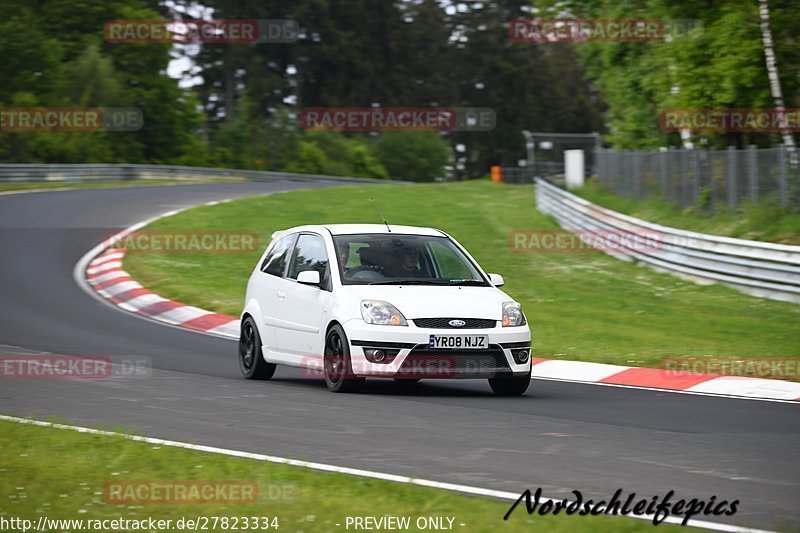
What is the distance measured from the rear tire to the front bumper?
48cm

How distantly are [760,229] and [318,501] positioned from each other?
19145 millimetres

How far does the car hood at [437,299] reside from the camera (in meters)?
11.5

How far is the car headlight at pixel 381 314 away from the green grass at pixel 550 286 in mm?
4258

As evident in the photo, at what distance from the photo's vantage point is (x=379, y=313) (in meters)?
11.5

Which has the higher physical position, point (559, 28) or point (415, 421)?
point (559, 28)

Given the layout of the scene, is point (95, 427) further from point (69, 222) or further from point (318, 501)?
point (69, 222)

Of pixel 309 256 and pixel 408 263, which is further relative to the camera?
pixel 309 256

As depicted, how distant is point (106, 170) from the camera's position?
174 feet

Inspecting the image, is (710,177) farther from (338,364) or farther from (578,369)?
(338,364)

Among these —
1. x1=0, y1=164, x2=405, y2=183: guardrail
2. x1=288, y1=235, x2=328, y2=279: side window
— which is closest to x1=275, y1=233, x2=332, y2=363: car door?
x1=288, y1=235, x2=328, y2=279: side window

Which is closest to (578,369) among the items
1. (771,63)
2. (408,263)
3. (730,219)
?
(408,263)

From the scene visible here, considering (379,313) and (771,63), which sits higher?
(771,63)

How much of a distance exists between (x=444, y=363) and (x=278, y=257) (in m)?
2.92

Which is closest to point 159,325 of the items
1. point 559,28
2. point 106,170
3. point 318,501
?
point 318,501
